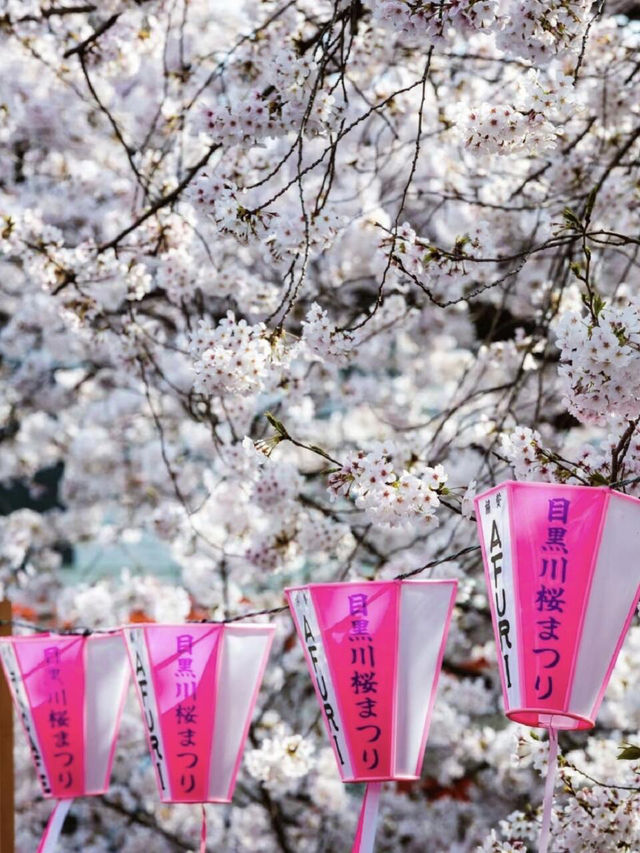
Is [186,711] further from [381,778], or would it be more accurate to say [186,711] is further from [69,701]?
[381,778]

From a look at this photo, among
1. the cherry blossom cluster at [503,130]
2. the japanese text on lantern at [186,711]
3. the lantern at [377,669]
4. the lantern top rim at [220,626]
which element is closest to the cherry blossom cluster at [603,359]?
the cherry blossom cluster at [503,130]

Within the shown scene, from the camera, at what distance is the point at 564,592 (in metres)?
2.55

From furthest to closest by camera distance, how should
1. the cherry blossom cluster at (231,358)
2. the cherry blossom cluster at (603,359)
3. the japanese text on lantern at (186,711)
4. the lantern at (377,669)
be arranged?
the japanese text on lantern at (186,711), the cherry blossom cluster at (231,358), the lantern at (377,669), the cherry blossom cluster at (603,359)

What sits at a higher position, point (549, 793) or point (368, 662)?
point (368, 662)

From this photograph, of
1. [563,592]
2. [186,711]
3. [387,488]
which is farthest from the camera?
[186,711]

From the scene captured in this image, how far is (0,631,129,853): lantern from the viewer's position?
3809 mm

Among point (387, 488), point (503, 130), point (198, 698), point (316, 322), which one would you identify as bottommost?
point (198, 698)

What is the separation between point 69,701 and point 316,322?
5.25 feet

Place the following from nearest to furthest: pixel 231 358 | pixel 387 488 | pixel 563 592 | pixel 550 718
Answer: pixel 563 592 < pixel 550 718 < pixel 387 488 < pixel 231 358

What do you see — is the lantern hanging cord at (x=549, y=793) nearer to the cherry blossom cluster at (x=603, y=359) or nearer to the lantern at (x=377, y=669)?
the lantern at (x=377, y=669)

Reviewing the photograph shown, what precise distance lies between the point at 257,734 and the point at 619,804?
13.0ft

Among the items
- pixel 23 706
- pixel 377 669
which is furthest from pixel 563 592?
pixel 23 706

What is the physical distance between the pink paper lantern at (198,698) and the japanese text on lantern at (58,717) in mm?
374

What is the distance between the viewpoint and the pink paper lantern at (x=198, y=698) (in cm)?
352
